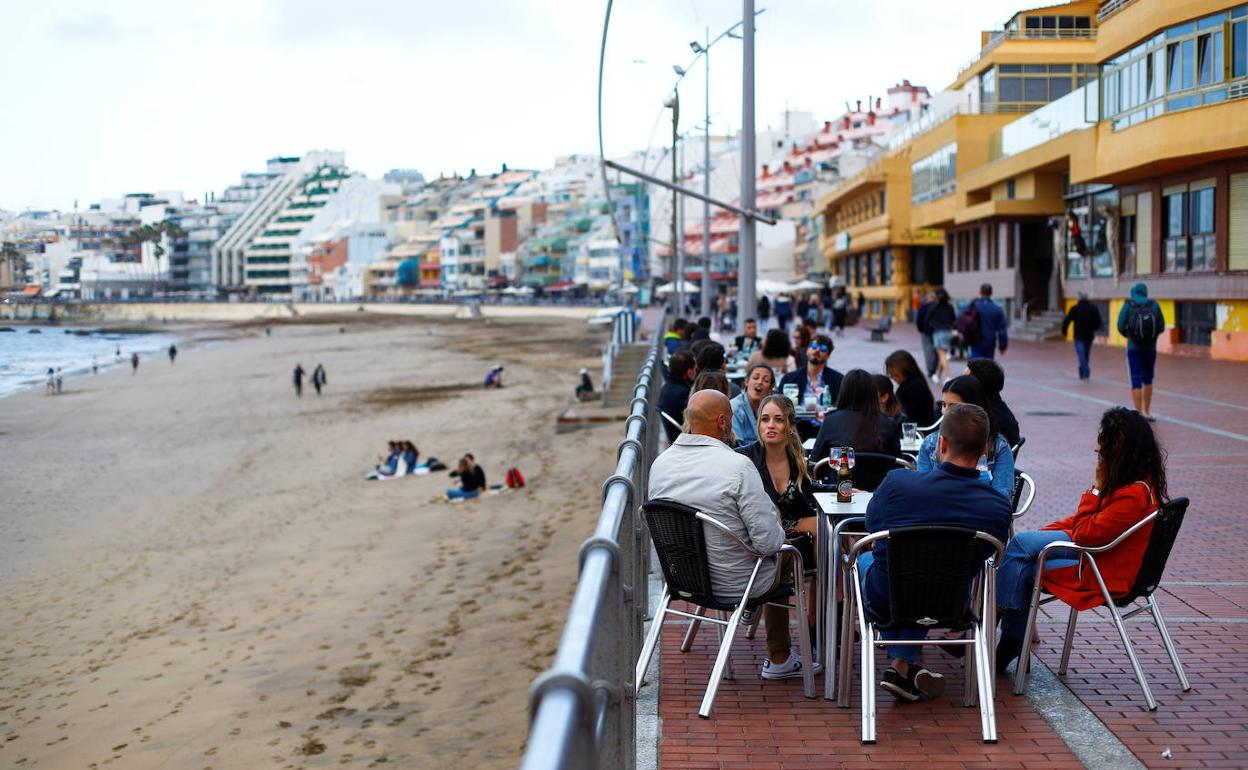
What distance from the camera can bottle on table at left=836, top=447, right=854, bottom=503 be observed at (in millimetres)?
6129

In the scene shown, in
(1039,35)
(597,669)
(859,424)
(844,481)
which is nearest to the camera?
(597,669)

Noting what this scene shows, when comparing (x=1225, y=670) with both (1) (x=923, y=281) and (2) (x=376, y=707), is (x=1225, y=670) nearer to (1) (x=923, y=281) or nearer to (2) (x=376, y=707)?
(2) (x=376, y=707)

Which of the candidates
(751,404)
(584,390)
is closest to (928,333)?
(584,390)

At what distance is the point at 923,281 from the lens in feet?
188

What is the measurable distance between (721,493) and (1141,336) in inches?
429

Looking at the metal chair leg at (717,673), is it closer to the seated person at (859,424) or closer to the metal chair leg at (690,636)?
the metal chair leg at (690,636)

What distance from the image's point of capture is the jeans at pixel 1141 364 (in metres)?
14.8

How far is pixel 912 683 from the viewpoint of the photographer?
5434mm

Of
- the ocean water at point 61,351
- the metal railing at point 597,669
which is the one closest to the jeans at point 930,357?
the metal railing at point 597,669

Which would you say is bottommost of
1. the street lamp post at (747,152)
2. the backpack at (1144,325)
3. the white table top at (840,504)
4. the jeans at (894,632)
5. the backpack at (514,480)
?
the backpack at (514,480)

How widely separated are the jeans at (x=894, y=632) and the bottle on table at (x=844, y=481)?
0.46m

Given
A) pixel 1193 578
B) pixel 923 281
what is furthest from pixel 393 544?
pixel 923 281

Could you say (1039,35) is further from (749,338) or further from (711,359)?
(711,359)

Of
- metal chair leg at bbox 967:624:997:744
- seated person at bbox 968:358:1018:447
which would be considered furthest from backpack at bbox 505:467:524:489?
metal chair leg at bbox 967:624:997:744
